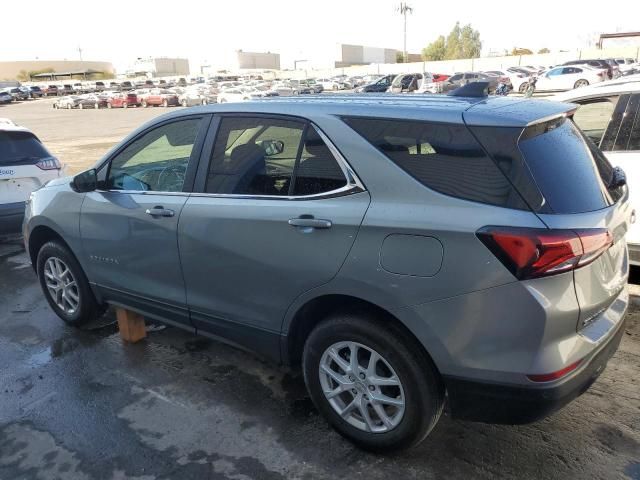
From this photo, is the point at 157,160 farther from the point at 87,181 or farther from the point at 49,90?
the point at 49,90

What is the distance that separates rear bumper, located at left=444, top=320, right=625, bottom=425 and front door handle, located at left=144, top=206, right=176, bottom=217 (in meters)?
1.92

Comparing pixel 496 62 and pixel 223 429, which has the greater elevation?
pixel 496 62

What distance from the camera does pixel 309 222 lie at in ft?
8.98

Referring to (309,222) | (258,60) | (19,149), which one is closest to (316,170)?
(309,222)

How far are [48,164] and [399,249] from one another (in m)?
5.98

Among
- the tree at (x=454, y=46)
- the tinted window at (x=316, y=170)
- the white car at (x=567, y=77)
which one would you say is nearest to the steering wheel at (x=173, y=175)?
the tinted window at (x=316, y=170)

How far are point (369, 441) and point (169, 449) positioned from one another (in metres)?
1.08

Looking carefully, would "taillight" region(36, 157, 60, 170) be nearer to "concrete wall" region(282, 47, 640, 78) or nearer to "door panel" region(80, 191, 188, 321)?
"door panel" region(80, 191, 188, 321)

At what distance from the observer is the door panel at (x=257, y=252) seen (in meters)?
2.68

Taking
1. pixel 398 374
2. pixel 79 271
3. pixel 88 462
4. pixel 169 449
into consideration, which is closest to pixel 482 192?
pixel 398 374

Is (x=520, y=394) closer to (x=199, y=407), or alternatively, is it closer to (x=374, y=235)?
(x=374, y=235)

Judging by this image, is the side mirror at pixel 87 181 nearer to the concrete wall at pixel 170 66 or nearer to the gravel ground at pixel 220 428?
the gravel ground at pixel 220 428

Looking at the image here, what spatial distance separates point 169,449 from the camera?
9.77 feet

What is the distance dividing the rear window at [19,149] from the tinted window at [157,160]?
360 centimetres
